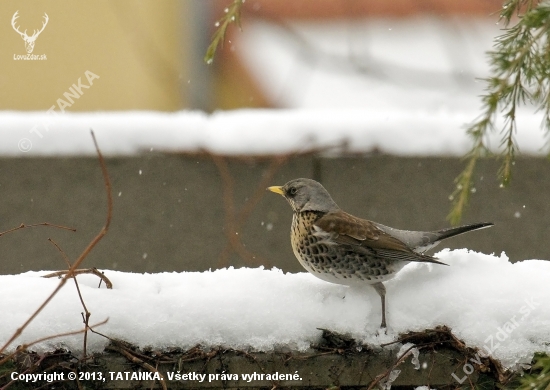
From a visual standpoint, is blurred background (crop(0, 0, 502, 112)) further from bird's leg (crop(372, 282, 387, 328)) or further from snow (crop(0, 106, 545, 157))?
bird's leg (crop(372, 282, 387, 328))

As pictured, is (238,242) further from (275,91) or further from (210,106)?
(275,91)

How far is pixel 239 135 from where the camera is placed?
4.48 metres

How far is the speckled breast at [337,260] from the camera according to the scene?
7.88 feet

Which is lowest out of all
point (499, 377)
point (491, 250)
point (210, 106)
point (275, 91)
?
point (499, 377)

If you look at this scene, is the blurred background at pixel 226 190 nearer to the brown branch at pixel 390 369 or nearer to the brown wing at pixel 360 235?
the brown wing at pixel 360 235

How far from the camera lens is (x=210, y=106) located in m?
6.35

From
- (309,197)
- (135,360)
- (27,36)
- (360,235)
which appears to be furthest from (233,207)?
(27,36)

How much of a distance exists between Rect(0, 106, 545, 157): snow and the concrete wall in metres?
0.07

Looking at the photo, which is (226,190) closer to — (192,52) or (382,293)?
(382,293)

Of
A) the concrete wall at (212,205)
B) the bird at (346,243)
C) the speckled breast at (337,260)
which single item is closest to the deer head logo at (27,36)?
the concrete wall at (212,205)

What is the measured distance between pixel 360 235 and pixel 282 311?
0.70m

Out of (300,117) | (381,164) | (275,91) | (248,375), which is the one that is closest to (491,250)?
(381,164)

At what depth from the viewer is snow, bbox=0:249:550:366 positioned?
1.95 m

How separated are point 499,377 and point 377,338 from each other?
351 mm
